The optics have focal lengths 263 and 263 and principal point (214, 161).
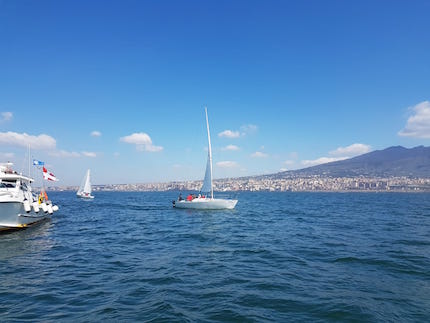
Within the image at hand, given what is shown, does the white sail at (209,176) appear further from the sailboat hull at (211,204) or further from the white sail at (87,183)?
the white sail at (87,183)

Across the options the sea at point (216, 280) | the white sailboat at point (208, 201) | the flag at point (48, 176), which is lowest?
the sea at point (216, 280)

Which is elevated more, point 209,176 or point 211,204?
point 209,176

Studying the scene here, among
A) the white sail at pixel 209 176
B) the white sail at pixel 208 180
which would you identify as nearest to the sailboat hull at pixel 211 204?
the white sail at pixel 208 180

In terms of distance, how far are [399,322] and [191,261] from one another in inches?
376

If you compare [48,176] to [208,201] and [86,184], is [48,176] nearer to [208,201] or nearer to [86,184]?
[208,201]

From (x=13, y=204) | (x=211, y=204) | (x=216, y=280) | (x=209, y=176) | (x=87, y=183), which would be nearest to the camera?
(x=216, y=280)

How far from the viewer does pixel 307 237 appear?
21.9m

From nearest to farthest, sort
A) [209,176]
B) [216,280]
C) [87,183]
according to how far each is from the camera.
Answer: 1. [216,280]
2. [209,176]
3. [87,183]

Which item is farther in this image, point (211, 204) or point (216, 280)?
point (211, 204)

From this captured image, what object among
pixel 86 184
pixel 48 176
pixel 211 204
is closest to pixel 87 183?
pixel 86 184

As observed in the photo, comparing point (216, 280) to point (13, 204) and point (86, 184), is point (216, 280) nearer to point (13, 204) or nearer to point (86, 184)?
point (13, 204)

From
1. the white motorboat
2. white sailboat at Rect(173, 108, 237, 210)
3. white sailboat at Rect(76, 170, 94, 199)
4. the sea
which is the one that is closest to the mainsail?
white sailboat at Rect(76, 170, 94, 199)

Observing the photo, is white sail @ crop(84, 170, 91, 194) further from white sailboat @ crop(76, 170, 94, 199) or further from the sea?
the sea

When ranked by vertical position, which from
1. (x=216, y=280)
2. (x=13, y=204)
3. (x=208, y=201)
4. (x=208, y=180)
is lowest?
(x=216, y=280)
